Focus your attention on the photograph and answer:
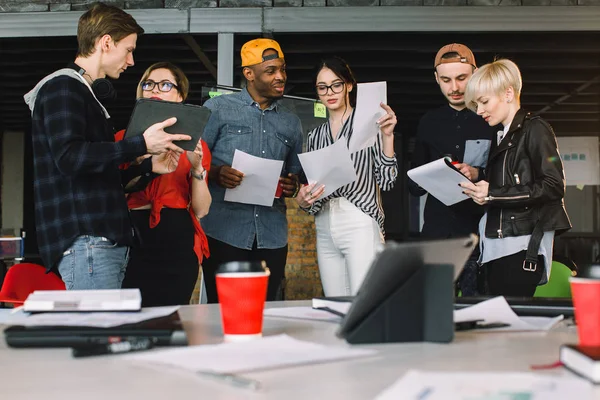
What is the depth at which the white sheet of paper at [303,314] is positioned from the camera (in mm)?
1372

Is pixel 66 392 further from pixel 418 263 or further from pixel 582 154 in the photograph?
pixel 582 154

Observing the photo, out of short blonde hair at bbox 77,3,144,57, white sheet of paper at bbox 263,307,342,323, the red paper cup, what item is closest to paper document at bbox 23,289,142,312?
the red paper cup

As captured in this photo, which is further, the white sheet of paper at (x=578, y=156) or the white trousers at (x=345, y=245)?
the white sheet of paper at (x=578, y=156)

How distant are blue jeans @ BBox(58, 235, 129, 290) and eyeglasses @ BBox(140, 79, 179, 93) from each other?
963 millimetres

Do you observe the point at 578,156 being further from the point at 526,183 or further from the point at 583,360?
the point at 583,360

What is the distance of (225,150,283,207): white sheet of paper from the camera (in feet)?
9.41

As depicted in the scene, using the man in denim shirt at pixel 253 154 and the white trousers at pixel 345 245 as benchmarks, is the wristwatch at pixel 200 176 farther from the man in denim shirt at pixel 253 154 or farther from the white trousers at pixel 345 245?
the white trousers at pixel 345 245

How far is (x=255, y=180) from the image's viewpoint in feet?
9.46

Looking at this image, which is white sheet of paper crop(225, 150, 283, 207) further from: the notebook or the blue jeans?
the notebook

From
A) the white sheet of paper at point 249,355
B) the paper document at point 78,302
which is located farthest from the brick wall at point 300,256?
the white sheet of paper at point 249,355

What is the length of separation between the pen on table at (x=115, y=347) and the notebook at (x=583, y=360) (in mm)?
565

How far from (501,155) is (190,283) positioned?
1.31m

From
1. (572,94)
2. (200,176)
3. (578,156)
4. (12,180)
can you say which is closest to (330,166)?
(200,176)

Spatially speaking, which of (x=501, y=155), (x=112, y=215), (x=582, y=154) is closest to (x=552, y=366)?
(x=112, y=215)
